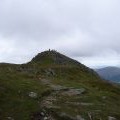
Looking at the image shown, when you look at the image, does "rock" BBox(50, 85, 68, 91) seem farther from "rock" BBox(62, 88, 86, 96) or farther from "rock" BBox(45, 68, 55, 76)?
"rock" BBox(45, 68, 55, 76)

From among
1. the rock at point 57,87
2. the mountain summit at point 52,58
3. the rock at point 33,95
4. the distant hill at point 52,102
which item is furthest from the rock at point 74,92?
the mountain summit at point 52,58

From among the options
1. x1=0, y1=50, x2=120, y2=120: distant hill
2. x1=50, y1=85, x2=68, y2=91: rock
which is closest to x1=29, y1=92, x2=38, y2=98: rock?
x1=0, y1=50, x2=120, y2=120: distant hill

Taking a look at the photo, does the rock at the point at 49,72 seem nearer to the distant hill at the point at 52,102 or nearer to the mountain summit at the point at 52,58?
the distant hill at the point at 52,102

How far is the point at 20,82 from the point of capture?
185 feet

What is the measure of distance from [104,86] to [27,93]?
22853mm

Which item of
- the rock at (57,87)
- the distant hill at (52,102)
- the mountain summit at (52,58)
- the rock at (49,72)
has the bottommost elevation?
the distant hill at (52,102)

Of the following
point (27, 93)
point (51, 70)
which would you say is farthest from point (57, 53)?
point (27, 93)

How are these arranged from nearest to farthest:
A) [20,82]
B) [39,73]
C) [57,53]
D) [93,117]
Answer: [93,117] < [20,82] < [39,73] < [57,53]

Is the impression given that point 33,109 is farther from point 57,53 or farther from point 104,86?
point 57,53

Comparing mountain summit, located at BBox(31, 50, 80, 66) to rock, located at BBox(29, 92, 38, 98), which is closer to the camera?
rock, located at BBox(29, 92, 38, 98)

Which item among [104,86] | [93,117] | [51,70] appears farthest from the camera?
[51,70]

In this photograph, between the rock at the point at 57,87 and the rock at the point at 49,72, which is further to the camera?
the rock at the point at 49,72

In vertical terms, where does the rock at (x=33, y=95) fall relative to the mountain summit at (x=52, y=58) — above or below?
below

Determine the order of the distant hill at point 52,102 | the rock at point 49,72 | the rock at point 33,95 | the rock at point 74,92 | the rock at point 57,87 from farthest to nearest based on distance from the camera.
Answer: the rock at point 49,72, the rock at point 57,87, the rock at point 74,92, the rock at point 33,95, the distant hill at point 52,102
